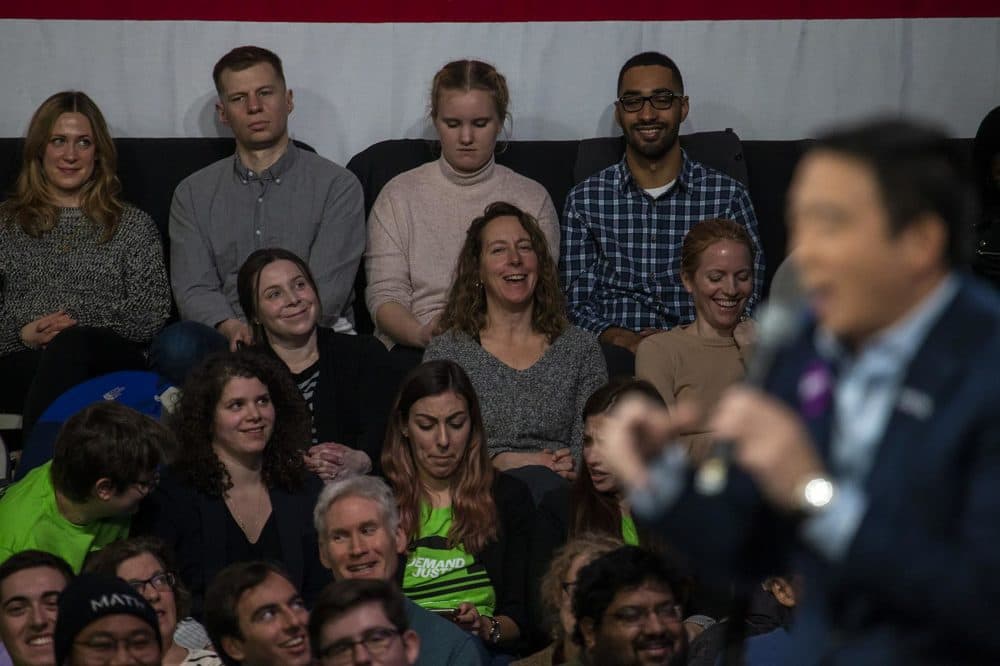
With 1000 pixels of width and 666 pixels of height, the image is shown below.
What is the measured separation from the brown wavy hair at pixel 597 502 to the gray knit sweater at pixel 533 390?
0.35 meters

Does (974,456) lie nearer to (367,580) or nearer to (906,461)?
(906,461)

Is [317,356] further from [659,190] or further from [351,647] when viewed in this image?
[351,647]

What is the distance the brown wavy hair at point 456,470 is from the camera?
329 cm

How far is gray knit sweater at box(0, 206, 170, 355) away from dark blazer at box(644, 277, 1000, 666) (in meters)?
3.12

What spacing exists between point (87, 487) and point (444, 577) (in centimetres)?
74

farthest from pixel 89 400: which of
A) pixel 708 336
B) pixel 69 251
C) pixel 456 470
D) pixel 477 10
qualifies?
pixel 477 10

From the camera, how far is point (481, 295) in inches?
152

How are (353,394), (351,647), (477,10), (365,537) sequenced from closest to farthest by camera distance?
(351,647) < (365,537) < (353,394) < (477,10)

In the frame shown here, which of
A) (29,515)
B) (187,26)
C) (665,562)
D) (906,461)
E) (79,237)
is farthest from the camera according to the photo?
(187,26)

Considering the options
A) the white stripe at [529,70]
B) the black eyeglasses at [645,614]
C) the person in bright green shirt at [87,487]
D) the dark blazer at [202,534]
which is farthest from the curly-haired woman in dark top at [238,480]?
the white stripe at [529,70]

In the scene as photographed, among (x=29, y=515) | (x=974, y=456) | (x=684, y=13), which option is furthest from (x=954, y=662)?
(x=684, y=13)

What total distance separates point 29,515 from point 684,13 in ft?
8.61

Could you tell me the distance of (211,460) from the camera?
11.3 ft

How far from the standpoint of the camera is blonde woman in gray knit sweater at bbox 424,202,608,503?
12.1 ft
